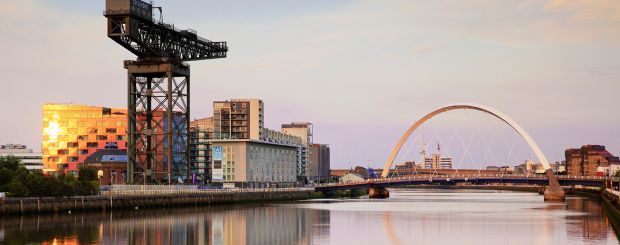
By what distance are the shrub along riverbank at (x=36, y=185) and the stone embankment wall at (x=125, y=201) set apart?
2.19 metres

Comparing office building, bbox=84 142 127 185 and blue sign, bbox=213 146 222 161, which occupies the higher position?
blue sign, bbox=213 146 222 161

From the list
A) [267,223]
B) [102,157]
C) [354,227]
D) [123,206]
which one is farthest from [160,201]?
[102,157]

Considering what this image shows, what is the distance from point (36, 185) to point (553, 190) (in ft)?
282

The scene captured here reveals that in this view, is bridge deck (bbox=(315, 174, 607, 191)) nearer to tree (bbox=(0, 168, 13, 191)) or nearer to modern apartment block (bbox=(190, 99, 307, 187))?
modern apartment block (bbox=(190, 99, 307, 187))

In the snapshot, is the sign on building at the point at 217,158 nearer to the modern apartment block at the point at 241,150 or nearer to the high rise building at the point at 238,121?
the modern apartment block at the point at 241,150

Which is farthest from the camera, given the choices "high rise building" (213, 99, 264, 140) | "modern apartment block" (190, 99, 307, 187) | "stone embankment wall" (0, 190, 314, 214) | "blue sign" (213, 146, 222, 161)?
"high rise building" (213, 99, 264, 140)

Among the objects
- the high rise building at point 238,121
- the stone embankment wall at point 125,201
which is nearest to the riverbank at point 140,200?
the stone embankment wall at point 125,201

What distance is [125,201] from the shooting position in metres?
96.5

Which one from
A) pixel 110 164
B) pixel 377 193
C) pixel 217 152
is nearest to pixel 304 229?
pixel 110 164

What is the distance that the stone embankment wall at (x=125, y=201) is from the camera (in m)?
80.3

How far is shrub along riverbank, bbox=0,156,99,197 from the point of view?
85406 millimetres

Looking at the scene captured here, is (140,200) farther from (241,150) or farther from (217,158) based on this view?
(241,150)

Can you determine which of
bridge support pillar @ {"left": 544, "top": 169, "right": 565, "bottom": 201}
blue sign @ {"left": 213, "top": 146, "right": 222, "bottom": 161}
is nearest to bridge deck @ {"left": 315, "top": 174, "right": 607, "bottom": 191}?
bridge support pillar @ {"left": 544, "top": 169, "right": 565, "bottom": 201}

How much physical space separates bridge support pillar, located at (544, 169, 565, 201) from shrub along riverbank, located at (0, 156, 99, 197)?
76.1m
